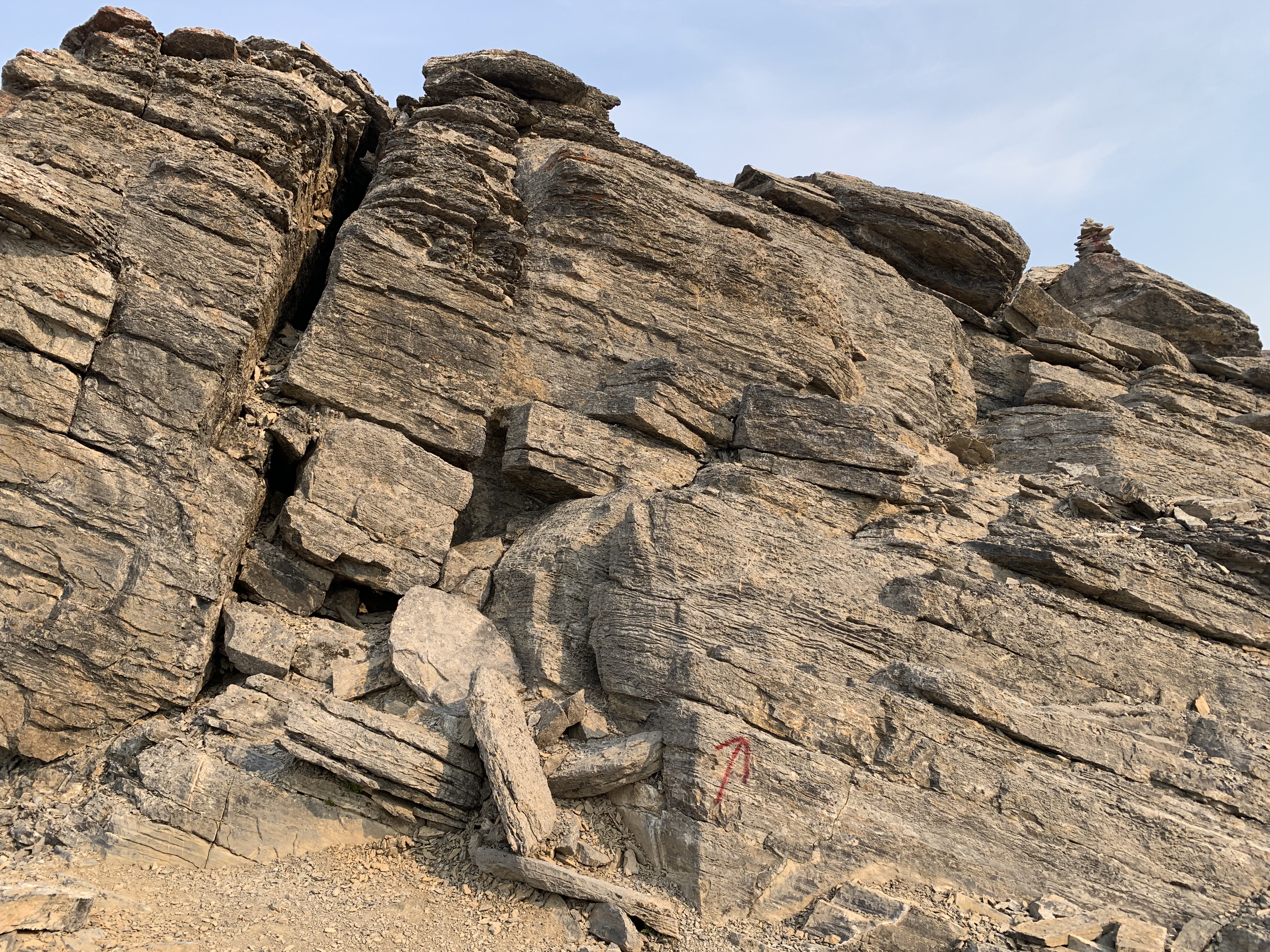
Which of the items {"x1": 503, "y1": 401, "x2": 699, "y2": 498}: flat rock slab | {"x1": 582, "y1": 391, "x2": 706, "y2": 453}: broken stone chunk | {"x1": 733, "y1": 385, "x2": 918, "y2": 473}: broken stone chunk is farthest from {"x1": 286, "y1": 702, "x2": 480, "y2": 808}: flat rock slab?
{"x1": 733, "y1": 385, "x2": 918, "y2": 473}: broken stone chunk

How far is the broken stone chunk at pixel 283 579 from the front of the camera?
15.0 m

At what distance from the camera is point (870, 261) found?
25.2 metres

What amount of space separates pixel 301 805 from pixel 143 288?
9572mm

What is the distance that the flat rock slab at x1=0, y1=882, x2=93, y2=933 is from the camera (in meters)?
9.24

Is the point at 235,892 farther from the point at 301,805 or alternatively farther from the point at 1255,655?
the point at 1255,655

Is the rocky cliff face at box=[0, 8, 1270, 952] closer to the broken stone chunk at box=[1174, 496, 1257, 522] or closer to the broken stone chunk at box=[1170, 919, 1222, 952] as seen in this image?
the broken stone chunk at box=[1174, 496, 1257, 522]

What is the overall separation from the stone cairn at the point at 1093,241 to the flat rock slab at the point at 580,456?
76.2 feet

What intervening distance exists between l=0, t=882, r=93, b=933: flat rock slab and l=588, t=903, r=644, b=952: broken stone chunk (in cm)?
606

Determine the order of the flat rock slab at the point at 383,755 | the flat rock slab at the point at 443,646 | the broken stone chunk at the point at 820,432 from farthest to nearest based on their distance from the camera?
the broken stone chunk at the point at 820,432 → the flat rock slab at the point at 443,646 → the flat rock slab at the point at 383,755

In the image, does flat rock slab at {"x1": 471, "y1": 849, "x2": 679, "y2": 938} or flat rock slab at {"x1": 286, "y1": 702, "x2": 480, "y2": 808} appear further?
flat rock slab at {"x1": 286, "y1": 702, "x2": 480, "y2": 808}

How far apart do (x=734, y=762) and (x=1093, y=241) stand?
29.3m

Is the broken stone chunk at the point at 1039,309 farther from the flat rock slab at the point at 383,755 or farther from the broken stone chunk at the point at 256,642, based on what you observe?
the broken stone chunk at the point at 256,642

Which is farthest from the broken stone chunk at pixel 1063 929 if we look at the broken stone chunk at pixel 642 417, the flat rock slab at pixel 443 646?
the broken stone chunk at pixel 642 417

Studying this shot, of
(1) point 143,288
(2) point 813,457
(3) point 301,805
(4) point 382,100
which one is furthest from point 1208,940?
(4) point 382,100
